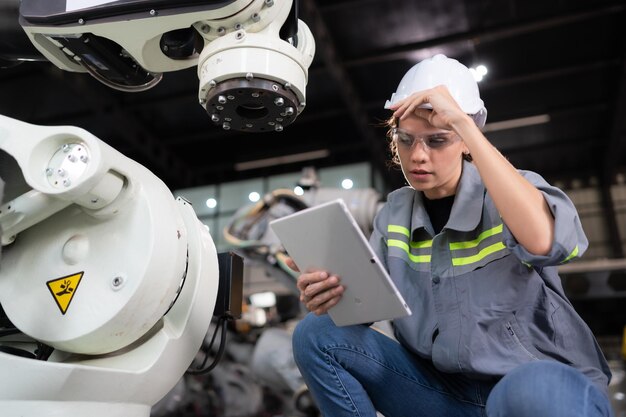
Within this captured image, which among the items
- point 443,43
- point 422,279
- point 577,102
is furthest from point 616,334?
point 422,279

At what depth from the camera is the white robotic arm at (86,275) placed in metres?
1.01

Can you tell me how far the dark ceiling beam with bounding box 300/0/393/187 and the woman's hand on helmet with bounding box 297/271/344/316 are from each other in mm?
5568

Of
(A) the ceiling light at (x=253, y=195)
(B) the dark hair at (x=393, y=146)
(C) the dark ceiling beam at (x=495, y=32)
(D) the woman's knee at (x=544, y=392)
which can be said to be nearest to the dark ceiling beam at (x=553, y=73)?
(C) the dark ceiling beam at (x=495, y=32)

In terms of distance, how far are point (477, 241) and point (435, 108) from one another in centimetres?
31

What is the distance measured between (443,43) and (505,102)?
6.45 ft

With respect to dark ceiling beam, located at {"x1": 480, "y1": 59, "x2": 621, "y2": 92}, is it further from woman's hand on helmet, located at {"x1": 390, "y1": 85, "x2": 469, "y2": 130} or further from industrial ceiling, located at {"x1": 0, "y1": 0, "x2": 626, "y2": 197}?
woman's hand on helmet, located at {"x1": 390, "y1": 85, "x2": 469, "y2": 130}

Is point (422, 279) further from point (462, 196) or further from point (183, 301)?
point (183, 301)

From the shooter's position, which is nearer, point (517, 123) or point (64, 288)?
point (64, 288)

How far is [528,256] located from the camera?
3.52 feet

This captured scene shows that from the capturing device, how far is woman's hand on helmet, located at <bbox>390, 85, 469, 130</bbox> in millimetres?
1167

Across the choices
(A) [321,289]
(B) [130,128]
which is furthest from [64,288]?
(B) [130,128]

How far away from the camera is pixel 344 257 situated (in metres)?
1.20

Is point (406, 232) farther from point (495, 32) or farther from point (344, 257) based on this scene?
point (495, 32)

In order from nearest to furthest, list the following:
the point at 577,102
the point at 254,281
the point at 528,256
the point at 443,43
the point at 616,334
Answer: the point at 528,256 < the point at 443,43 < the point at 577,102 < the point at 616,334 < the point at 254,281
